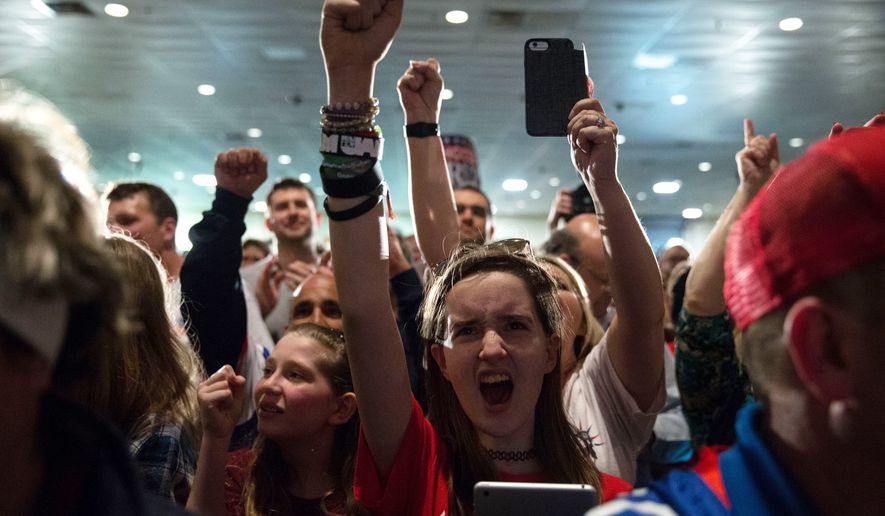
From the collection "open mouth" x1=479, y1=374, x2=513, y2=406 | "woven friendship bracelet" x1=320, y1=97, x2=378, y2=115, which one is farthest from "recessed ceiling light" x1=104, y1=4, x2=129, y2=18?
"open mouth" x1=479, y1=374, x2=513, y2=406

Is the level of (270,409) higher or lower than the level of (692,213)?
lower

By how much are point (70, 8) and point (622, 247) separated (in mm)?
6806

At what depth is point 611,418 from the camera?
65.2 inches

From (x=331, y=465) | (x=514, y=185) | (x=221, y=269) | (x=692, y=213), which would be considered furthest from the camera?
(x=692, y=213)

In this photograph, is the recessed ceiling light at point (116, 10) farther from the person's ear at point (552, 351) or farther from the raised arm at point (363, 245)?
the person's ear at point (552, 351)

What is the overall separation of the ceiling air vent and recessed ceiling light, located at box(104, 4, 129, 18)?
17 cm

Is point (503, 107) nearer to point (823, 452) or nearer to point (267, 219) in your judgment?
point (267, 219)

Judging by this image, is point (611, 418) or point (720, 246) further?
point (720, 246)

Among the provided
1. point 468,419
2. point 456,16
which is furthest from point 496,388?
point 456,16

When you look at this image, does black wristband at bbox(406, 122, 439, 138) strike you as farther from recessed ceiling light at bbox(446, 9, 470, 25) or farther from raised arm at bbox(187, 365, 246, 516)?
recessed ceiling light at bbox(446, 9, 470, 25)

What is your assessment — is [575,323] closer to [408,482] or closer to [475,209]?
[408,482]

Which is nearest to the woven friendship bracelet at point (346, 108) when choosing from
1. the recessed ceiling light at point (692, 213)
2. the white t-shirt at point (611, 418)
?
the white t-shirt at point (611, 418)

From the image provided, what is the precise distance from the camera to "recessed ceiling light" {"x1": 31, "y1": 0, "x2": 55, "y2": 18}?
6629 mm

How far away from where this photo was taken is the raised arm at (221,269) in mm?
2174
